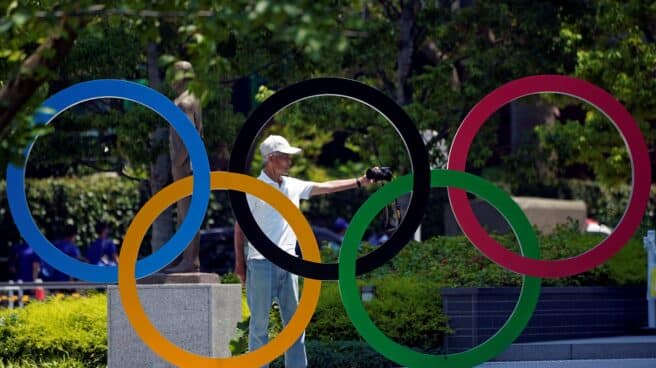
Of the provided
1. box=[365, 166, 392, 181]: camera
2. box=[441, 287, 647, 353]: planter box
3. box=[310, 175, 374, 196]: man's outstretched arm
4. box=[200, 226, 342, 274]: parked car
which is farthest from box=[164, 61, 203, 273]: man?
box=[200, 226, 342, 274]: parked car

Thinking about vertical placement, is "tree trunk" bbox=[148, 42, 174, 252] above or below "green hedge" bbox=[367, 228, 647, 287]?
above

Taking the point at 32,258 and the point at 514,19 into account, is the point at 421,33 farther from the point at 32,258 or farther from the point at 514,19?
the point at 32,258

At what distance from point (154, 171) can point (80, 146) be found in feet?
4.42

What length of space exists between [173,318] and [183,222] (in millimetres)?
1028

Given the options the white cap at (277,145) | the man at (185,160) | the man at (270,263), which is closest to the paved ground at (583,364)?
the man at (270,263)

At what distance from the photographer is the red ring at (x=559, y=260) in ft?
35.8

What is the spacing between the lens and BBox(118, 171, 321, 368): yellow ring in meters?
10.6

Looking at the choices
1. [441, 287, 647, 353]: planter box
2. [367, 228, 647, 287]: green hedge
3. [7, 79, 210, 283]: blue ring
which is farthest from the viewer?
[367, 228, 647, 287]: green hedge

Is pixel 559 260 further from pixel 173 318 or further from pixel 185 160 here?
pixel 185 160

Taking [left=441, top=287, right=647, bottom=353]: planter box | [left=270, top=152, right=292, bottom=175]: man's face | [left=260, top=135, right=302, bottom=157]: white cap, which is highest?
[left=260, top=135, right=302, bottom=157]: white cap

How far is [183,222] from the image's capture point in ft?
36.1

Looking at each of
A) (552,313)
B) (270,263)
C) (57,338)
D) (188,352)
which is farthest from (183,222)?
(552,313)

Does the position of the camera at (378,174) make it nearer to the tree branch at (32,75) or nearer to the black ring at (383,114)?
the black ring at (383,114)

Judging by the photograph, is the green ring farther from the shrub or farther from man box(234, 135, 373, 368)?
Answer: the shrub
